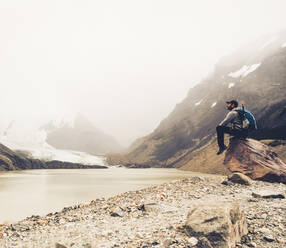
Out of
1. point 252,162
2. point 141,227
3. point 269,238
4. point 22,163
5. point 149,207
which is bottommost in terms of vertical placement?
point 22,163

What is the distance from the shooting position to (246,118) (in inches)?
603

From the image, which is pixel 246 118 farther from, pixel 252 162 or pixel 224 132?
pixel 252 162

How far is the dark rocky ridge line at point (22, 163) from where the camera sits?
251 ft

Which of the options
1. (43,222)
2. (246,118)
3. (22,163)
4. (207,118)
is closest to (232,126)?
(246,118)

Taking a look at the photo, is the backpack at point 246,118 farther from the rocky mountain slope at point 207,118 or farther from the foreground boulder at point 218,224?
the rocky mountain slope at point 207,118

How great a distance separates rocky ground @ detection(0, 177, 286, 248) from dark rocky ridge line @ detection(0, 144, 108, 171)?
75.3 m

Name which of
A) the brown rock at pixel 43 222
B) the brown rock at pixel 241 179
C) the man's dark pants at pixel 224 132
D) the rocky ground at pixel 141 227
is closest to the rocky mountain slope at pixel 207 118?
the brown rock at pixel 241 179

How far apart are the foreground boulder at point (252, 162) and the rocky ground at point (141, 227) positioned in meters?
3.05

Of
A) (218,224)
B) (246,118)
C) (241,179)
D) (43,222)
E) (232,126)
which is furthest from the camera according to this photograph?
(241,179)

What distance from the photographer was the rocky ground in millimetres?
6969

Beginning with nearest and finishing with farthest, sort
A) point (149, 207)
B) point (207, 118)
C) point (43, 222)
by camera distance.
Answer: point (43, 222) < point (149, 207) < point (207, 118)

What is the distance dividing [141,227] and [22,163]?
9256cm

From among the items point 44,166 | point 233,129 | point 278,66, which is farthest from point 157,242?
point 278,66

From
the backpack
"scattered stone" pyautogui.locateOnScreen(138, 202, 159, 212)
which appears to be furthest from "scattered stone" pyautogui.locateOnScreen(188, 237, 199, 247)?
the backpack
